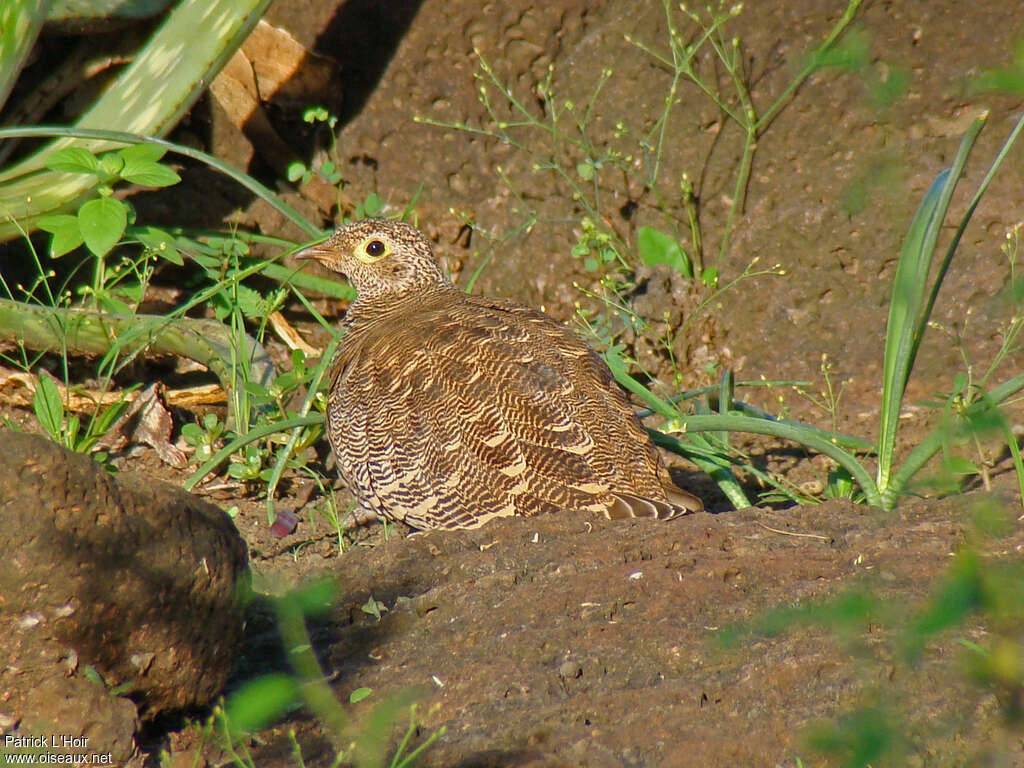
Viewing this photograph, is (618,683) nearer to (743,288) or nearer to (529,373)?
(529,373)

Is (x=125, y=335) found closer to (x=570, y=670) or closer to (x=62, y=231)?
(x=62, y=231)

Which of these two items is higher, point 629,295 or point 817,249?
point 817,249

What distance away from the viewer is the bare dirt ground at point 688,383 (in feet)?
8.58

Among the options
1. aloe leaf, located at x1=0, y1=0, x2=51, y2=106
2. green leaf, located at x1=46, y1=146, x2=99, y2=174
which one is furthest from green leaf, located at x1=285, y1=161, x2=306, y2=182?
aloe leaf, located at x1=0, y1=0, x2=51, y2=106

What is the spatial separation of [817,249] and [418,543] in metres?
2.86

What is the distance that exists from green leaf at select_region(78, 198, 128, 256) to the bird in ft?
3.95

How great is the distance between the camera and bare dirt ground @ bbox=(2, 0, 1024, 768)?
103 inches

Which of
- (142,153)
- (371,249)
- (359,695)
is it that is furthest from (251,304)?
A: (359,695)

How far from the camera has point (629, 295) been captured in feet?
20.0

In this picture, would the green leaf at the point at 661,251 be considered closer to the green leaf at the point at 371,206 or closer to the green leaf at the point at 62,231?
the green leaf at the point at 371,206

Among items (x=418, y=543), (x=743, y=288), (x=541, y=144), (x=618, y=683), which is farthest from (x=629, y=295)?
(x=618, y=683)

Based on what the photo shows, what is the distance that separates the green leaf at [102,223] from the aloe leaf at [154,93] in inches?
5.8

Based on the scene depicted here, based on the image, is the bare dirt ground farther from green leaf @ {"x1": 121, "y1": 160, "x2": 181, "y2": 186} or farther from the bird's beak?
green leaf @ {"x1": 121, "y1": 160, "x2": 181, "y2": 186}

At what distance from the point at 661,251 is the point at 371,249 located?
5.07 feet
